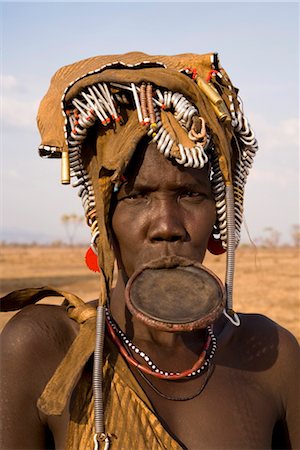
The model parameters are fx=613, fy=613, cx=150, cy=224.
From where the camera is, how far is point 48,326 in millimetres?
2162

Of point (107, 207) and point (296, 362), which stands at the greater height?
point (107, 207)

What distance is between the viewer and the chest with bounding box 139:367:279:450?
83.7 inches

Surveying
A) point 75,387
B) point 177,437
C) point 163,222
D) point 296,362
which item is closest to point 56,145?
point 163,222

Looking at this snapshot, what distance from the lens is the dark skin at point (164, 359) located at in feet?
6.81

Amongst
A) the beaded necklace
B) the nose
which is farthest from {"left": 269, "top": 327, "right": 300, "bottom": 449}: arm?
the nose

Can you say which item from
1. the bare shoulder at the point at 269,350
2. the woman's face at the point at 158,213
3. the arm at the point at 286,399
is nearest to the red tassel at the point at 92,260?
the woman's face at the point at 158,213

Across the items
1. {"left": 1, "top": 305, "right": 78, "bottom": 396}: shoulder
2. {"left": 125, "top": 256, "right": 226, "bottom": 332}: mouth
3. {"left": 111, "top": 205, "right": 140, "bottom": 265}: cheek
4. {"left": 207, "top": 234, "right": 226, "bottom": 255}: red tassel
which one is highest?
{"left": 111, "top": 205, "right": 140, "bottom": 265}: cheek

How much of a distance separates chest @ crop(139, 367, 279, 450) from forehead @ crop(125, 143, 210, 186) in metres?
0.75

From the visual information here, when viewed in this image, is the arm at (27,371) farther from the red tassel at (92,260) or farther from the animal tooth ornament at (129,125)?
the red tassel at (92,260)

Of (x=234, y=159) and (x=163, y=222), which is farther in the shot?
(x=234, y=159)

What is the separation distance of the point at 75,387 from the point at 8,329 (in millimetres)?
311

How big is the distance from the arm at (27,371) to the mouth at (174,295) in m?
0.36

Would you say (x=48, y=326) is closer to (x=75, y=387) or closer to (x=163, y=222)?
(x=75, y=387)

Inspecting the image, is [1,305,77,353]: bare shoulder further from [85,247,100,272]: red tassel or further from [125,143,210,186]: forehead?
[125,143,210,186]: forehead
